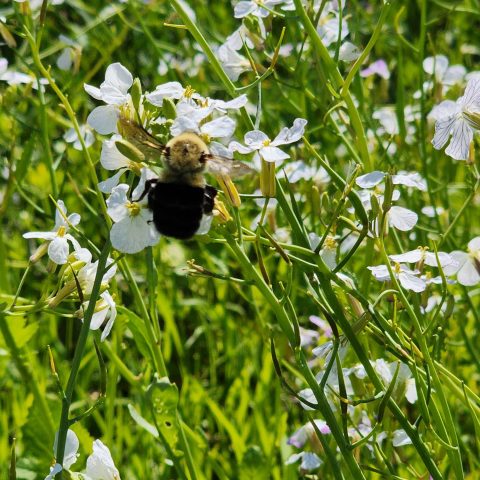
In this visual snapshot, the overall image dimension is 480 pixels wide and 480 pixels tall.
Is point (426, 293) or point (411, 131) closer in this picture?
point (426, 293)

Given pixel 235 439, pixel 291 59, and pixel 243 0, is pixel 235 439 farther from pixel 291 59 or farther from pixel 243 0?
pixel 291 59

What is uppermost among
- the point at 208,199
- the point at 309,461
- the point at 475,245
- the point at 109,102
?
the point at 109,102

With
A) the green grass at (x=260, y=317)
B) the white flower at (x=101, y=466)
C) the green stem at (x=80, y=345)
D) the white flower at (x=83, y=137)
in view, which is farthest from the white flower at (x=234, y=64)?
the white flower at (x=101, y=466)

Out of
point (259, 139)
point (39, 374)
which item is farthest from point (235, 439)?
point (259, 139)

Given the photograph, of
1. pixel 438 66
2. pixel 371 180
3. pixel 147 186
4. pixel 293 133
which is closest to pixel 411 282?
pixel 371 180

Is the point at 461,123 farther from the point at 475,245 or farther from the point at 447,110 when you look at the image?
the point at 475,245

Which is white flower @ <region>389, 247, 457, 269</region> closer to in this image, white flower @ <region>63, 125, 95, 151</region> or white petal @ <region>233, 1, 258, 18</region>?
white petal @ <region>233, 1, 258, 18</region>

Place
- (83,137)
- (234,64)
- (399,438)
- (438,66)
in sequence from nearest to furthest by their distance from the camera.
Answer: (399,438) → (234,64) → (83,137) → (438,66)
